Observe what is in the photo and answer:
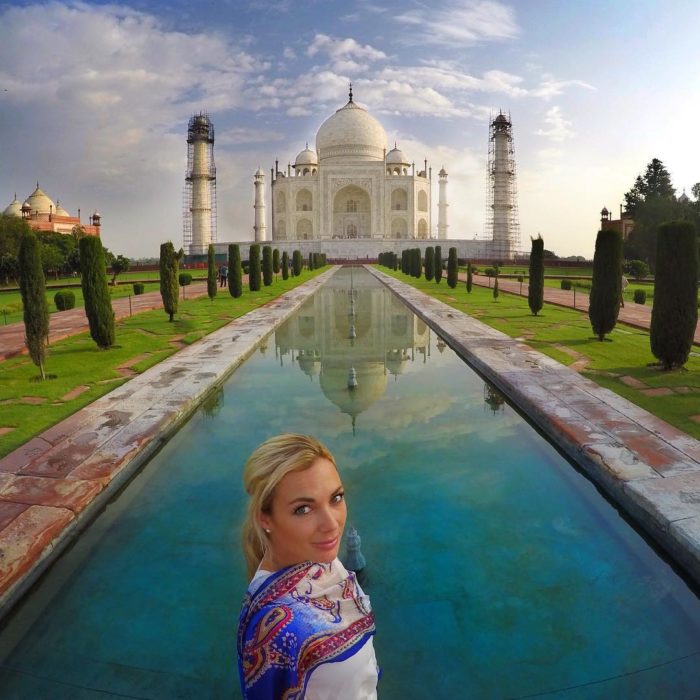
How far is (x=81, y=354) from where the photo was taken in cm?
667

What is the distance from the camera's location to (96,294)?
6.68 metres

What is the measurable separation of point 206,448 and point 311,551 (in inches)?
111

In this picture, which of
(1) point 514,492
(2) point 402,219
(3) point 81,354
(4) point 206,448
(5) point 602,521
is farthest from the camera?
(2) point 402,219

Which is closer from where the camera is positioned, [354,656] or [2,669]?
[354,656]

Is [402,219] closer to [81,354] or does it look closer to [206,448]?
[81,354]

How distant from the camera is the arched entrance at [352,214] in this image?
146 feet

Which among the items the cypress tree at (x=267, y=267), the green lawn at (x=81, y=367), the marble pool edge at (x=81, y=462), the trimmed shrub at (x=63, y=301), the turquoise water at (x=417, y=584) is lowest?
the turquoise water at (x=417, y=584)

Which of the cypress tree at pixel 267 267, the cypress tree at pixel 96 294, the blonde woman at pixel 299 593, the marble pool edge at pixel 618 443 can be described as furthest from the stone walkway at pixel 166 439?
the cypress tree at pixel 267 267

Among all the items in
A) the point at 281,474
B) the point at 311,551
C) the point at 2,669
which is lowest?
the point at 2,669

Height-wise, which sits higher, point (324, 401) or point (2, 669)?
point (324, 401)

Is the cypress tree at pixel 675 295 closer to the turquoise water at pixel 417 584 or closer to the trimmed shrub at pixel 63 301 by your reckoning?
the turquoise water at pixel 417 584

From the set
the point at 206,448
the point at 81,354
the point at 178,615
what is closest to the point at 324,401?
the point at 206,448

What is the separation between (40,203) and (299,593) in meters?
43.7

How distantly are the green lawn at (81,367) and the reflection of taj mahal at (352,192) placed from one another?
32.9 meters
